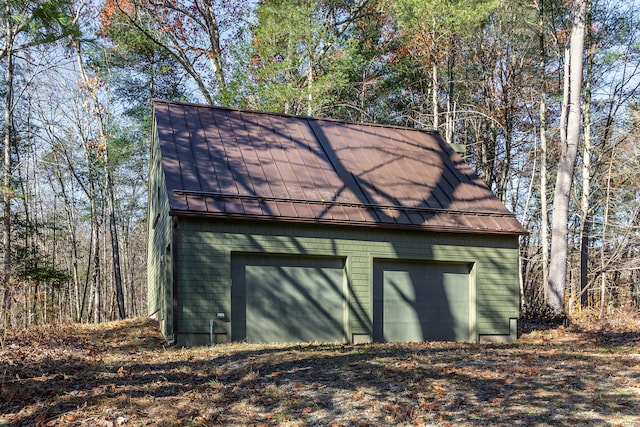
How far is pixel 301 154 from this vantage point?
14375 millimetres

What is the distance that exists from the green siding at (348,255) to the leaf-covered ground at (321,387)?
181cm

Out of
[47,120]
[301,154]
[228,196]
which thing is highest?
[47,120]

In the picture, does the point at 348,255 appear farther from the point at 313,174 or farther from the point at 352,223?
the point at 313,174

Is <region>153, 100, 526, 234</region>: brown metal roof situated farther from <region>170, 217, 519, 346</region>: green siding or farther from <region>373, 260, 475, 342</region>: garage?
<region>373, 260, 475, 342</region>: garage

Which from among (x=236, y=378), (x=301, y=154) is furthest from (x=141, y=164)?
(x=236, y=378)

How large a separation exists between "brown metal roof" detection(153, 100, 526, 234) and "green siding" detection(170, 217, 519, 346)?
33 cm

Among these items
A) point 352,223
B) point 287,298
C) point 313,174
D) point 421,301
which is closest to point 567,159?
point 421,301

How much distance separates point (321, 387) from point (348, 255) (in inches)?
238

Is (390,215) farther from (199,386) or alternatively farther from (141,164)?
(141,164)

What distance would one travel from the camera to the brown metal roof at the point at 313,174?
1245 centimetres

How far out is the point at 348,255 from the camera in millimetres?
12945

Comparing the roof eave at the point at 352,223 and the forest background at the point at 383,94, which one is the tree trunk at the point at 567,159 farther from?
the roof eave at the point at 352,223

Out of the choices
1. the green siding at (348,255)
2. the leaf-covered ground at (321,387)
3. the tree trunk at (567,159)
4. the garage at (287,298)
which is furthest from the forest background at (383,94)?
the leaf-covered ground at (321,387)

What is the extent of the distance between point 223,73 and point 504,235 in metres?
14.8
